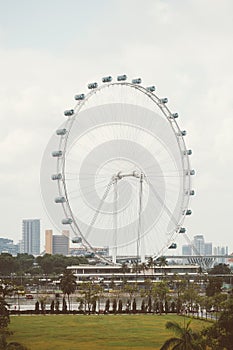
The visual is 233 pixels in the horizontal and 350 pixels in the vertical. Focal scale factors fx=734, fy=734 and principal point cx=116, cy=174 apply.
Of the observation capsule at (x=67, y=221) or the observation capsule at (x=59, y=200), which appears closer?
the observation capsule at (x=59, y=200)

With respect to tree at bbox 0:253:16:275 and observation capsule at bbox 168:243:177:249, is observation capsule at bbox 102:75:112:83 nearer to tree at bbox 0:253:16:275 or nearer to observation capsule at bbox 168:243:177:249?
observation capsule at bbox 168:243:177:249

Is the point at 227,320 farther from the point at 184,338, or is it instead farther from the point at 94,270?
the point at 94,270

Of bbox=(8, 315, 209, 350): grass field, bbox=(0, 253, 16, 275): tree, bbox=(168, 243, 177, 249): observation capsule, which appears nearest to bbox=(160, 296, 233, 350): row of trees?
bbox=(8, 315, 209, 350): grass field

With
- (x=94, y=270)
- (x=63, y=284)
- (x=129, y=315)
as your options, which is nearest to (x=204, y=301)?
(x=129, y=315)

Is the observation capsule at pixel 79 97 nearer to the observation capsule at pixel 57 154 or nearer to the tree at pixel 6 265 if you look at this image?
the observation capsule at pixel 57 154

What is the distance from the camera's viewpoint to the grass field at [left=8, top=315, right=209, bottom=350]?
Result: 125 feet

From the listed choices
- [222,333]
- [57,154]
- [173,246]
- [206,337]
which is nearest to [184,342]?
[222,333]

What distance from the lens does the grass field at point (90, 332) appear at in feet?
125

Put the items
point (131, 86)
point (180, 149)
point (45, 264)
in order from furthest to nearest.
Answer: point (45, 264), point (180, 149), point (131, 86)

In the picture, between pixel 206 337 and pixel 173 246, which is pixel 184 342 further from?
pixel 173 246

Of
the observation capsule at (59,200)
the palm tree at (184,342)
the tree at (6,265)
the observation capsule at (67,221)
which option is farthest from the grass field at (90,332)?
the tree at (6,265)

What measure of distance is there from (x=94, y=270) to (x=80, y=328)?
2942 inches

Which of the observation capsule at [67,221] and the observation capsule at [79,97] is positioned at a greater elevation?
the observation capsule at [79,97]

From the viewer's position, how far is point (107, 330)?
45594mm
